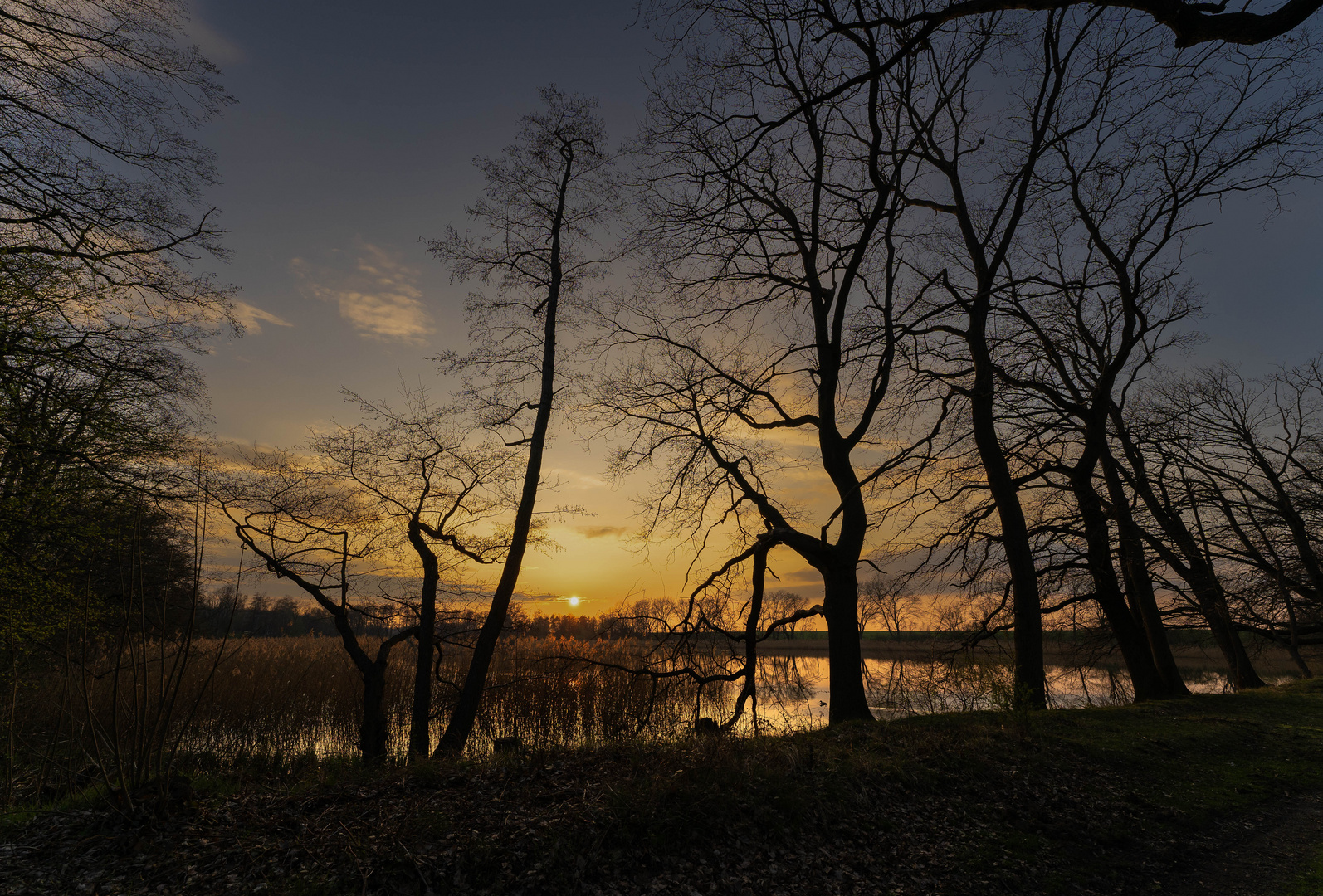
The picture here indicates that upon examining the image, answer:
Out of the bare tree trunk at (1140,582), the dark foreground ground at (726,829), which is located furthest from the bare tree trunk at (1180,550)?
the dark foreground ground at (726,829)

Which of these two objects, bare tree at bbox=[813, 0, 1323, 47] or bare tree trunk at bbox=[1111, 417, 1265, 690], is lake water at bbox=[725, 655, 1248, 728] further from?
bare tree at bbox=[813, 0, 1323, 47]

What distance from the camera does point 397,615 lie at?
37.0 feet

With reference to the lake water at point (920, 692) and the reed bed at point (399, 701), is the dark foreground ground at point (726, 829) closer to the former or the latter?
the lake water at point (920, 692)

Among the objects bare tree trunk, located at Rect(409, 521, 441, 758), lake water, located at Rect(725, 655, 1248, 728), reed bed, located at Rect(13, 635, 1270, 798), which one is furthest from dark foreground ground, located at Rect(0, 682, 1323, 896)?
reed bed, located at Rect(13, 635, 1270, 798)

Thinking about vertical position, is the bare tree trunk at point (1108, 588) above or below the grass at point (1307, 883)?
above

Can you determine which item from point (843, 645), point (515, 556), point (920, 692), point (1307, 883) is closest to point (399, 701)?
point (515, 556)

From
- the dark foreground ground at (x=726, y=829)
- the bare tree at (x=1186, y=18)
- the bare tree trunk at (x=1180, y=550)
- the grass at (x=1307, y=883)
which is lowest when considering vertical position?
Result: the grass at (x=1307, y=883)

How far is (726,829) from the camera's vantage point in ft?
13.9

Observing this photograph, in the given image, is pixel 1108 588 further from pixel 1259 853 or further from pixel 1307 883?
pixel 1307 883

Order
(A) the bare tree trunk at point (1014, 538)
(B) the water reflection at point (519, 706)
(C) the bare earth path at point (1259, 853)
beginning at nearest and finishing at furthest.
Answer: (C) the bare earth path at point (1259, 853) < (A) the bare tree trunk at point (1014, 538) < (B) the water reflection at point (519, 706)

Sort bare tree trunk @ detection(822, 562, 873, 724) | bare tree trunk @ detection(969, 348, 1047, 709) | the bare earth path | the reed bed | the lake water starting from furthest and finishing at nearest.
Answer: the reed bed
the lake water
bare tree trunk @ detection(969, 348, 1047, 709)
bare tree trunk @ detection(822, 562, 873, 724)
the bare earth path

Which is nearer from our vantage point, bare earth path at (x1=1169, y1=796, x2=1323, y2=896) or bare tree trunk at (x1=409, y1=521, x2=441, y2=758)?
bare earth path at (x1=1169, y1=796, x2=1323, y2=896)

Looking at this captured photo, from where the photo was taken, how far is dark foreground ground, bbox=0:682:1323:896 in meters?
3.51

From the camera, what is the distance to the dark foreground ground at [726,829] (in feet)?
11.5
